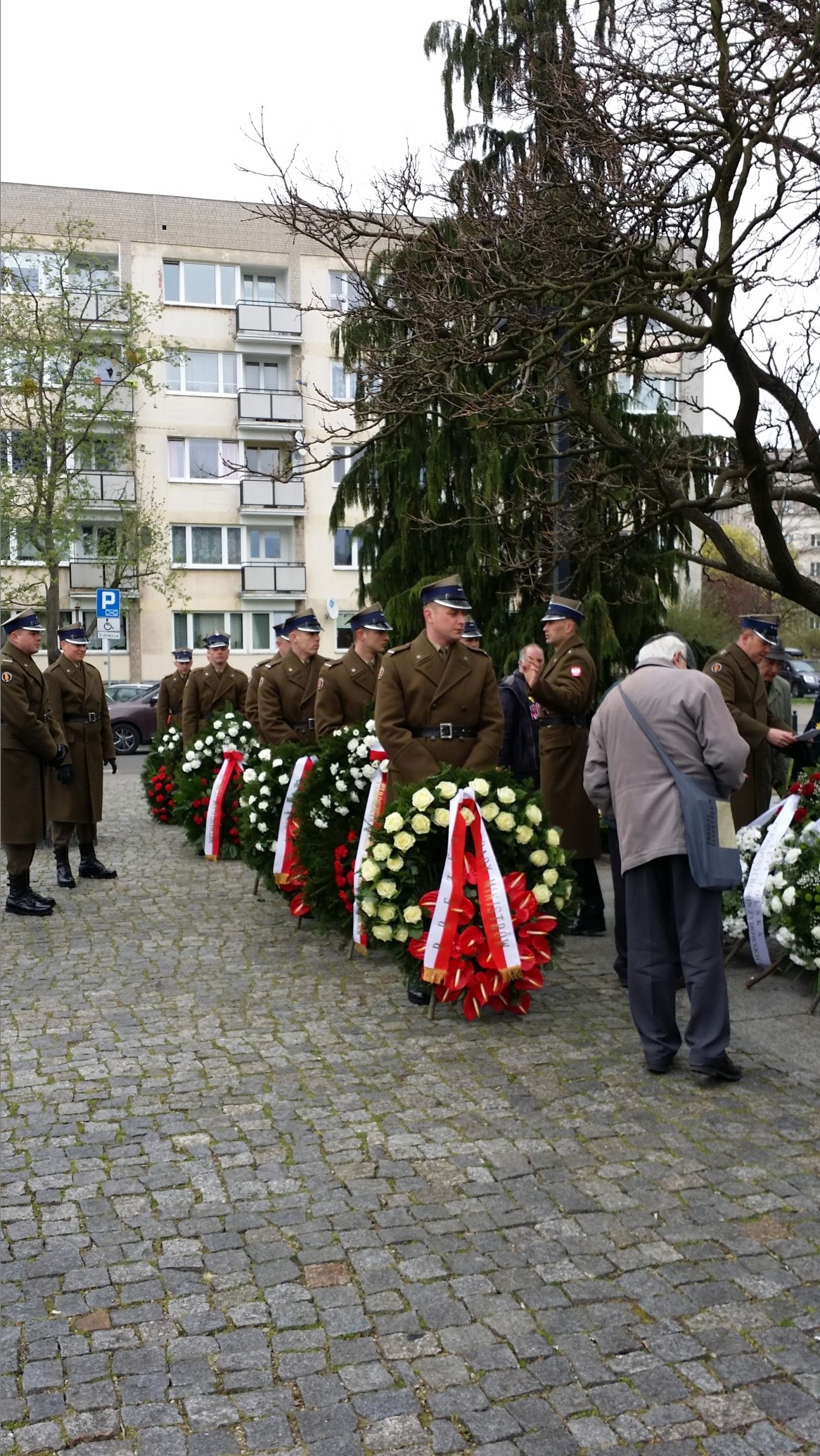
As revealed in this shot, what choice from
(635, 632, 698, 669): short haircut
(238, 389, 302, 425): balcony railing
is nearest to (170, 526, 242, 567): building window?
(238, 389, 302, 425): balcony railing

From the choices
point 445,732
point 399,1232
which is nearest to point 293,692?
point 445,732

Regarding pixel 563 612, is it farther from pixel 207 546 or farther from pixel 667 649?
pixel 207 546

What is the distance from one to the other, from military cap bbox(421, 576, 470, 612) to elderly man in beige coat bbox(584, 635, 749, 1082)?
1559 mm

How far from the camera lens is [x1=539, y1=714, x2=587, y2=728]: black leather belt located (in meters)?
9.12

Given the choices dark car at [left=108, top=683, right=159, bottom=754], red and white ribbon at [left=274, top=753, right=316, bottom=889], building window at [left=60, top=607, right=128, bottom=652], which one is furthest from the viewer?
building window at [left=60, top=607, right=128, bottom=652]

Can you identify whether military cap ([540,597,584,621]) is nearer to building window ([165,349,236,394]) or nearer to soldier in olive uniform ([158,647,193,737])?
soldier in olive uniform ([158,647,193,737])

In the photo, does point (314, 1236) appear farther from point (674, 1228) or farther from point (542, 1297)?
point (674, 1228)

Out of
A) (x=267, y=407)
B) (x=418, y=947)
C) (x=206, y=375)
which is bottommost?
(x=418, y=947)

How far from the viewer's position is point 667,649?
20.7 feet

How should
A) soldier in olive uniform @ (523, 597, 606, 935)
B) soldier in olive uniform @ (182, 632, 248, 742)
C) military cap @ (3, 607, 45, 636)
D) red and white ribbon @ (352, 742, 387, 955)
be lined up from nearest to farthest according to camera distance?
red and white ribbon @ (352, 742, 387, 955) → soldier in olive uniform @ (523, 597, 606, 935) → military cap @ (3, 607, 45, 636) → soldier in olive uniform @ (182, 632, 248, 742)

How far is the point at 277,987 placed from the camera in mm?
7820

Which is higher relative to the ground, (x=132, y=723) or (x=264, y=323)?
(x=264, y=323)

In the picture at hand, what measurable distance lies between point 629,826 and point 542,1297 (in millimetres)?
2533

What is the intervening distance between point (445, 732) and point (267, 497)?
41.1 m
